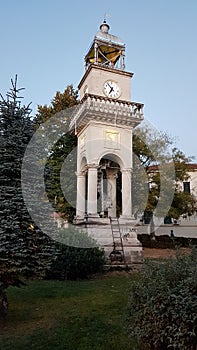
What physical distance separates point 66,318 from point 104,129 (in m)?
9.42

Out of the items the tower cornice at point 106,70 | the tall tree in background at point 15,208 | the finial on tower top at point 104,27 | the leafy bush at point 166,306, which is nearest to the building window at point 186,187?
the tower cornice at point 106,70

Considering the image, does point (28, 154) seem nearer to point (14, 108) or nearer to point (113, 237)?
point (14, 108)

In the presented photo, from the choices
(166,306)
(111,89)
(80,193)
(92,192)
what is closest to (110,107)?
(111,89)

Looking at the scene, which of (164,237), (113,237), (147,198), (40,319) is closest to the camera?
(40,319)

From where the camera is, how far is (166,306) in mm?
3023

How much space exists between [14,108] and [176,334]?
494 cm

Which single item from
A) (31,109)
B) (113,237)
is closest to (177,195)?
(113,237)

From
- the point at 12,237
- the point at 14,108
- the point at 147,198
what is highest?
the point at 14,108

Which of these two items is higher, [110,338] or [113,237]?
[113,237]

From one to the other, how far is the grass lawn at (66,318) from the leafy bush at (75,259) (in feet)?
2.65

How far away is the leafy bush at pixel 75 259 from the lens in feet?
30.2

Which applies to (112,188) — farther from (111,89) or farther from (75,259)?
(75,259)

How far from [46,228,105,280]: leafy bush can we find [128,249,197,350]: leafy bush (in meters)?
5.65

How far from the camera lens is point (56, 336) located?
4.56m
